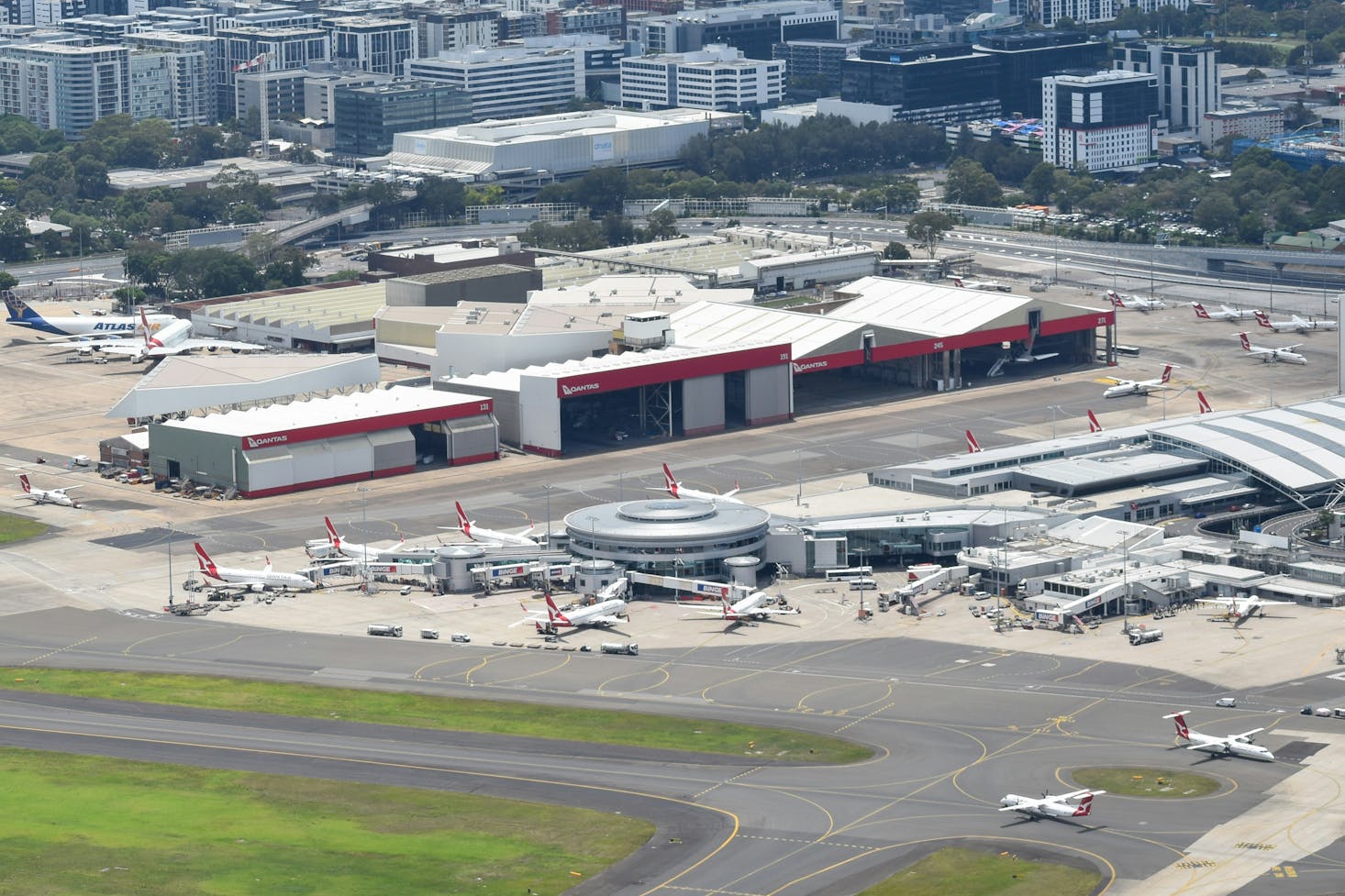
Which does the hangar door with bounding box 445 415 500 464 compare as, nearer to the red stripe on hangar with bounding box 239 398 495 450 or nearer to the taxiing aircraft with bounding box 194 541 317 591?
the red stripe on hangar with bounding box 239 398 495 450

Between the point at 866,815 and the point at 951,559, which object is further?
the point at 951,559

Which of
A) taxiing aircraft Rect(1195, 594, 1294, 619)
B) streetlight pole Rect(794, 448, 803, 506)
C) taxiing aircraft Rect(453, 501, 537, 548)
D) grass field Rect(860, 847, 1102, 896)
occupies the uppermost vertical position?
streetlight pole Rect(794, 448, 803, 506)

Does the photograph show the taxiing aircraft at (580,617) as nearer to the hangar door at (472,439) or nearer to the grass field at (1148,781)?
the grass field at (1148,781)

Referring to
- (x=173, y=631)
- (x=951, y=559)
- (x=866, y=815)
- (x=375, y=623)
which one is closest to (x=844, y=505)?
(x=951, y=559)

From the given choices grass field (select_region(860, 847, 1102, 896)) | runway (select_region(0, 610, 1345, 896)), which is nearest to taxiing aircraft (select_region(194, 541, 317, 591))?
runway (select_region(0, 610, 1345, 896))

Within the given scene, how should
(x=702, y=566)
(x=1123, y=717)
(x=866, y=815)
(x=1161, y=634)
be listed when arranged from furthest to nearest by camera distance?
(x=702, y=566), (x=1161, y=634), (x=1123, y=717), (x=866, y=815)

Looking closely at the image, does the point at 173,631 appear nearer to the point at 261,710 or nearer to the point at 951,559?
the point at 261,710

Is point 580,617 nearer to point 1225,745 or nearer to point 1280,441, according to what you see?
point 1225,745
